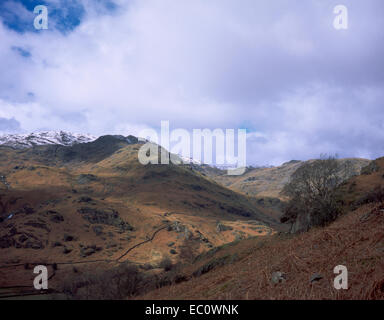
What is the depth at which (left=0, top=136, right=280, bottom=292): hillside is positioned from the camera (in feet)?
113

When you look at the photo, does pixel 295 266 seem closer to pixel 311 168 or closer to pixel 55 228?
pixel 311 168

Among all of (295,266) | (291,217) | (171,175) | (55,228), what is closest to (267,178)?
(171,175)

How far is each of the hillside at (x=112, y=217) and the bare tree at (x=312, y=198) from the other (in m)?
21.6

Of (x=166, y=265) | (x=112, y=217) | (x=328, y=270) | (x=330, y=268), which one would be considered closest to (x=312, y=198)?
(x=330, y=268)

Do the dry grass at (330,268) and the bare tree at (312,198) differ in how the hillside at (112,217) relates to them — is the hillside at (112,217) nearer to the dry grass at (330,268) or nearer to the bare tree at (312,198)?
the bare tree at (312,198)

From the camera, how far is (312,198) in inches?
569

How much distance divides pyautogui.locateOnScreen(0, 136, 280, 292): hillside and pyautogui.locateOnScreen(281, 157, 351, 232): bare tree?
2161cm

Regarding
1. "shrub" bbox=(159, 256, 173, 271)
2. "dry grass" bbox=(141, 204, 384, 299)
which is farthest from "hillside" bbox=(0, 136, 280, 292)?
"dry grass" bbox=(141, 204, 384, 299)

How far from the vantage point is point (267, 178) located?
162 meters

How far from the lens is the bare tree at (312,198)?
41.1 feet
